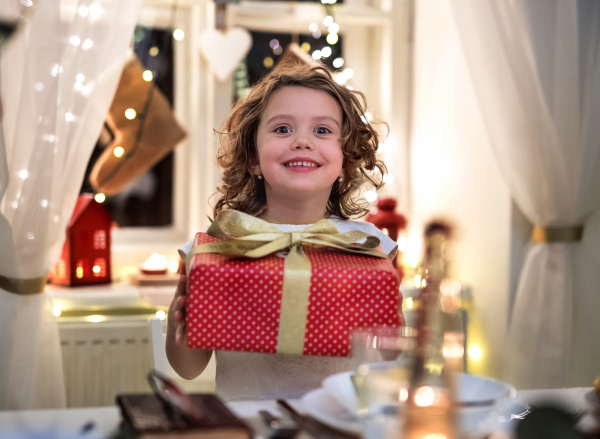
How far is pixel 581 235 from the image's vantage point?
152 centimetres

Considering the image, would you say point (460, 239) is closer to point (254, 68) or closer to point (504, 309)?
point (504, 309)

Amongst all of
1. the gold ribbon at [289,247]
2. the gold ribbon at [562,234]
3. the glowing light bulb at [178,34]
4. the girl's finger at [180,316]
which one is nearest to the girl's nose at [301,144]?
the gold ribbon at [289,247]

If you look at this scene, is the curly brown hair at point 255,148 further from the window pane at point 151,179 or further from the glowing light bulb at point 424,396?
the window pane at point 151,179

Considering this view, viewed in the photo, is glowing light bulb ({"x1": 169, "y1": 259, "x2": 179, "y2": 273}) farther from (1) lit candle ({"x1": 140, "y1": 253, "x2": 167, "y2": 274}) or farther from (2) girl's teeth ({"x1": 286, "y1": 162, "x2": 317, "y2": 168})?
(2) girl's teeth ({"x1": 286, "y1": 162, "x2": 317, "y2": 168})

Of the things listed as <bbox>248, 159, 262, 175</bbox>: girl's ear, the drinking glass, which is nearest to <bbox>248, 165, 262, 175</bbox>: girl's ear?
<bbox>248, 159, 262, 175</bbox>: girl's ear

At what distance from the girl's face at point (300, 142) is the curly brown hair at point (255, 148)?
0.14 ft

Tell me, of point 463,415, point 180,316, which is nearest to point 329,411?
point 463,415

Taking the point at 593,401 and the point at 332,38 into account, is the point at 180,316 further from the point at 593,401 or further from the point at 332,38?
the point at 332,38

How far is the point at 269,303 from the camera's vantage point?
76 cm

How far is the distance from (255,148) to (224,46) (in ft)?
3.13

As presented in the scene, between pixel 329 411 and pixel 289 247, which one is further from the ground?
pixel 289 247

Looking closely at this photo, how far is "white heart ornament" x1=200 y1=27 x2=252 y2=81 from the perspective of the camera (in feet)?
6.74

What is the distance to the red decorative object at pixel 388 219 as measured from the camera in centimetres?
199

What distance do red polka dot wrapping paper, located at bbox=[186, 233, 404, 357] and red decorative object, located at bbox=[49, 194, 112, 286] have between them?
Result: 1.19m
